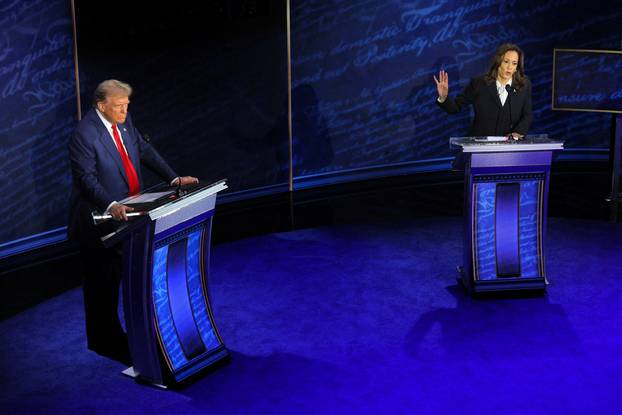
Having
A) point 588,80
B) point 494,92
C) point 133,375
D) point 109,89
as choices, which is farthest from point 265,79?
point 133,375

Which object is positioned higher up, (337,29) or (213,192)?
(337,29)

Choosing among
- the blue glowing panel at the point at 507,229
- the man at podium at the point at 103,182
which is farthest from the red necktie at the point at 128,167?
the blue glowing panel at the point at 507,229

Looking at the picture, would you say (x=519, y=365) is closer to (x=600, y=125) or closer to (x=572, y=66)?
(x=572, y=66)

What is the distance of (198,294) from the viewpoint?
436cm

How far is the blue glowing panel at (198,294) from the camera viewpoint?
4262 millimetres

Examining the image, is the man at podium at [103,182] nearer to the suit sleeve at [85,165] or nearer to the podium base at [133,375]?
the suit sleeve at [85,165]

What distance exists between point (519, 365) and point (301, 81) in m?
4.54

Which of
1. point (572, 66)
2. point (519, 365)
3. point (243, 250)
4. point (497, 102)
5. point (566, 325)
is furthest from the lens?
point (572, 66)

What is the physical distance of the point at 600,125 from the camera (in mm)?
9328

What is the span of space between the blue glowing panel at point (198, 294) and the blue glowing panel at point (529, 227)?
2067 millimetres

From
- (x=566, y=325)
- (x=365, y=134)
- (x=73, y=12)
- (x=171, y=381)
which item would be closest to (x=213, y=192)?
(x=171, y=381)

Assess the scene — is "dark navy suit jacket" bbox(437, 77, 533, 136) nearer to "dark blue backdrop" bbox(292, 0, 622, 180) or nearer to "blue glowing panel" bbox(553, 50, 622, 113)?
"blue glowing panel" bbox(553, 50, 622, 113)

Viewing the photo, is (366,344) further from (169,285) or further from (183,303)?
(169,285)

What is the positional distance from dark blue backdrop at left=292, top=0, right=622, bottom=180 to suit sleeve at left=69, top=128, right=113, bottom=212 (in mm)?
4229
